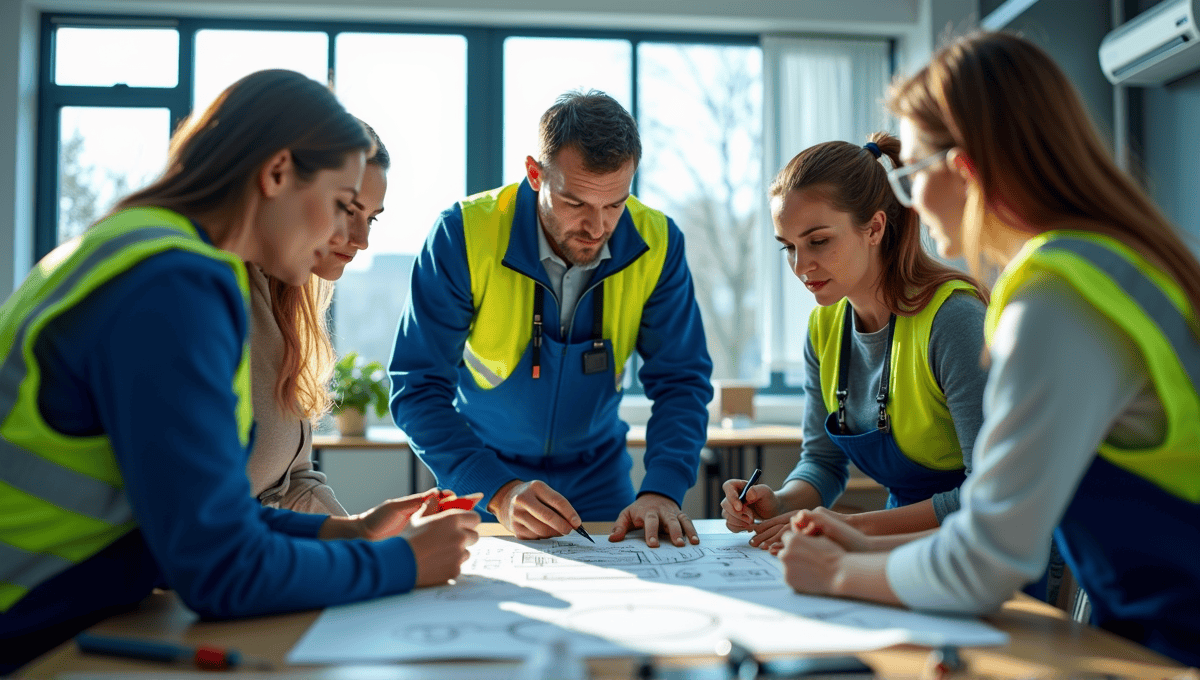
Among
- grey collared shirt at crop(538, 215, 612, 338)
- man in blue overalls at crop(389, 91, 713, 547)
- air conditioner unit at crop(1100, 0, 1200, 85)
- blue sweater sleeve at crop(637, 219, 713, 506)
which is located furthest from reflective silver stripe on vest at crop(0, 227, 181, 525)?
air conditioner unit at crop(1100, 0, 1200, 85)

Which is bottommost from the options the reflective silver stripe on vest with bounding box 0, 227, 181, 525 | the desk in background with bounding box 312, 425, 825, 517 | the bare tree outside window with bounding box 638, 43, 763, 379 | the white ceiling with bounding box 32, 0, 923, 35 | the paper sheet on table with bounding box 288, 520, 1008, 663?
the desk in background with bounding box 312, 425, 825, 517

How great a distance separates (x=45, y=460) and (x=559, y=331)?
43.6 inches

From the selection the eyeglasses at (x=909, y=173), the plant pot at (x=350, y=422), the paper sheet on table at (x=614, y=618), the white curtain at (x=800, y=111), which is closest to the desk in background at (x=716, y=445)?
the plant pot at (x=350, y=422)

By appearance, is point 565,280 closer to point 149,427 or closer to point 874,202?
point 874,202

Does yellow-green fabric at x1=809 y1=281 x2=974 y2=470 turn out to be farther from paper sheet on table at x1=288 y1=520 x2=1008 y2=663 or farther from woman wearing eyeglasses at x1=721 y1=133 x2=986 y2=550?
paper sheet on table at x1=288 y1=520 x2=1008 y2=663

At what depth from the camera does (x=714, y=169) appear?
4.83 m

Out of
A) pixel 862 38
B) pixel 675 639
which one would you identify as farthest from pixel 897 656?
pixel 862 38

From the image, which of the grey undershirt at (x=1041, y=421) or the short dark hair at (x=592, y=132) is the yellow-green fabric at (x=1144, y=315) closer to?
the grey undershirt at (x=1041, y=421)

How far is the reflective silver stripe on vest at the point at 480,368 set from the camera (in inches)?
75.0

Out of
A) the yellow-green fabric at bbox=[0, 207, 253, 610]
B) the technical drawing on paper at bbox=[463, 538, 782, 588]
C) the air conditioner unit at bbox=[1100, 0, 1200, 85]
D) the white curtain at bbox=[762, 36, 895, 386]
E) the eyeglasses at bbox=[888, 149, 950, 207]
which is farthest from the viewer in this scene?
the white curtain at bbox=[762, 36, 895, 386]

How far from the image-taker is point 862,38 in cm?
486

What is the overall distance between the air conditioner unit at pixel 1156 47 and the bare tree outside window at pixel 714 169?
1.83 m

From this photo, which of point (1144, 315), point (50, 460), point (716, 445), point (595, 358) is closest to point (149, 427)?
point (50, 460)

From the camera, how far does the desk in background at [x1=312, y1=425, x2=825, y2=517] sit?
383 cm
